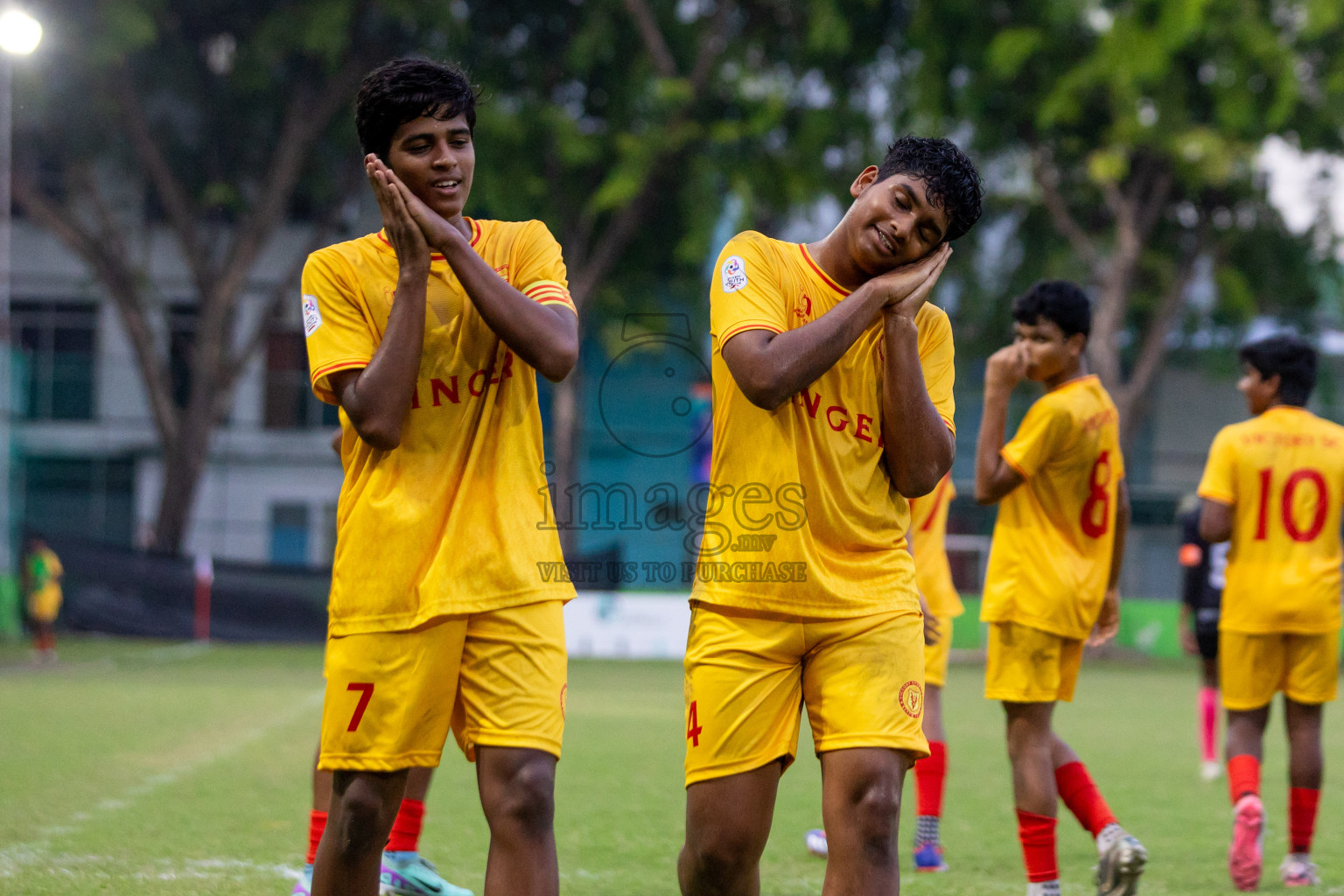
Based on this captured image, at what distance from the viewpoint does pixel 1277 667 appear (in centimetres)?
616

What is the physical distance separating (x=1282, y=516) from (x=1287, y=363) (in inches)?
25.3

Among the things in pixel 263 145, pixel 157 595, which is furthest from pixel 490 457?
pixel 263 145

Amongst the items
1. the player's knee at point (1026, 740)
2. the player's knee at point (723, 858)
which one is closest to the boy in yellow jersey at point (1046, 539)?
the player's knee at point (1026, 740)

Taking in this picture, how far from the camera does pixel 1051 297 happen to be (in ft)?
17.8

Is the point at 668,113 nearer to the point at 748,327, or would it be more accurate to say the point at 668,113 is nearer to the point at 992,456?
the point at 992,456

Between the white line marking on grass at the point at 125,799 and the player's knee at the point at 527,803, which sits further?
the white line marking on grass at the point at 125,799

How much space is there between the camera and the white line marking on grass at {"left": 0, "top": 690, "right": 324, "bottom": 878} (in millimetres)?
5902

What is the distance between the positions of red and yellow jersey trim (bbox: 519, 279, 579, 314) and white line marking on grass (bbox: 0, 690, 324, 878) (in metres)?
3.44

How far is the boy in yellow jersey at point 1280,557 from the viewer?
6.10m

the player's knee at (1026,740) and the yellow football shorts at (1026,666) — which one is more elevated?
the yellow football shorts at (1026,666)

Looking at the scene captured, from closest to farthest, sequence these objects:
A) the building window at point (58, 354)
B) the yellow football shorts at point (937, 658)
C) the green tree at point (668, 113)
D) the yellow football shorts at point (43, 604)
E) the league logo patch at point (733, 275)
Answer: the league logo patch at point (733, 275), the yellow football shorts at point (937, 658), the yellow football shorts at point (43, 604), the green tree at point (668, 113), the building window at point (58, 354)

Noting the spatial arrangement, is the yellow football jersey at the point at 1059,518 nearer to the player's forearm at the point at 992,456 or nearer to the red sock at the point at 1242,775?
the player's forearm at the point at 992,456

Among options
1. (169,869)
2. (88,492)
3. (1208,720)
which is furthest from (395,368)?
(88,492)

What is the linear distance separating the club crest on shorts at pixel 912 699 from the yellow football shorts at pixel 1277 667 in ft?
9.80
